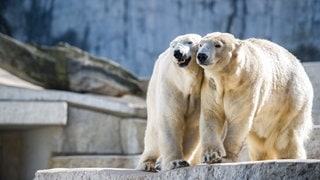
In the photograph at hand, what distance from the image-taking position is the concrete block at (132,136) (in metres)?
8.57

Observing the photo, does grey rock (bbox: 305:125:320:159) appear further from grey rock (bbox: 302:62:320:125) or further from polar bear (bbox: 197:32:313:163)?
grey rock (bbox: 302:62:320:125)

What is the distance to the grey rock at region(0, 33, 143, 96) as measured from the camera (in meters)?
9.64

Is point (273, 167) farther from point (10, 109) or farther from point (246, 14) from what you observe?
point (246, 14)

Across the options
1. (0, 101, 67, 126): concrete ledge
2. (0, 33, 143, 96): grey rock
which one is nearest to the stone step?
(0, 101, 67, 126): concrete ledge

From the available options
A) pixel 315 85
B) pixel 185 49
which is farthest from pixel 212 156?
pixel 315 85

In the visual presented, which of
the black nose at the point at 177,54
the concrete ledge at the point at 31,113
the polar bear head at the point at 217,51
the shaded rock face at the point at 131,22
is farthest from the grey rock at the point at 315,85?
the shaded rock face at the point at 131,22

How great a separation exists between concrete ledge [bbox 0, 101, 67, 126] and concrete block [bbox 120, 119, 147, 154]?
610mm

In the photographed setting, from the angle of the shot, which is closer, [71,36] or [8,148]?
[8,148]

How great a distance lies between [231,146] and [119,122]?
4.39 metres

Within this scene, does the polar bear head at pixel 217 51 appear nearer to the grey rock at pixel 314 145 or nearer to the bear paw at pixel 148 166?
the bear paw at pixel 148 166

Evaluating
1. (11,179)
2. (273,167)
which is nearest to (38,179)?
(273,167)

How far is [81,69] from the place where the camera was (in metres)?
9.79

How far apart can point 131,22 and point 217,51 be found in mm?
8421

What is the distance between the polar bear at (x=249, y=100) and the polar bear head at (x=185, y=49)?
0.09m
